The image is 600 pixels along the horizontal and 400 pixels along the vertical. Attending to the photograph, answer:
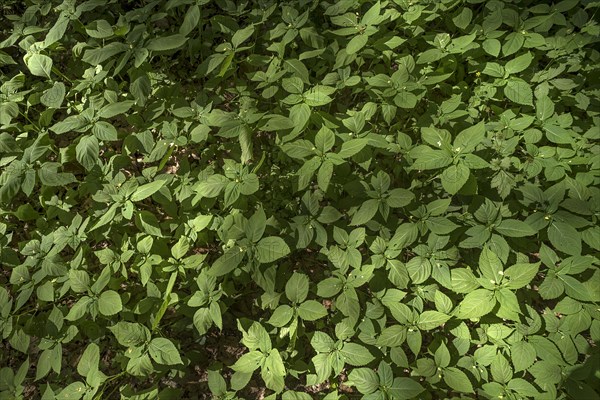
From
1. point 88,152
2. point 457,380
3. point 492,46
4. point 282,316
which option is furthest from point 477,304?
point 88,152

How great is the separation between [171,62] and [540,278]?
2.81 m

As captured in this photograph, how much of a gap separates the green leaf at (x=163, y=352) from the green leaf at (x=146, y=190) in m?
0.70

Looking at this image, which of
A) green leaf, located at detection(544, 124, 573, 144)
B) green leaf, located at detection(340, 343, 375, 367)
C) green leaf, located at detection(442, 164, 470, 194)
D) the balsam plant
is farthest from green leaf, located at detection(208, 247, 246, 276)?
green leaf, located at detection(544, 124, 573, 144)

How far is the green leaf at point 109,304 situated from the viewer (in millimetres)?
1979

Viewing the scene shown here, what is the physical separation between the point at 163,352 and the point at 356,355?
0.89 m

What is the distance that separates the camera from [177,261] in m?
2.21

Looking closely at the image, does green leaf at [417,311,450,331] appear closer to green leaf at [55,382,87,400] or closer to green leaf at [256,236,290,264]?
green leaf at [256,236,290,264]

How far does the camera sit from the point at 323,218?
2100 mm

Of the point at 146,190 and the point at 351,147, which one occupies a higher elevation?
the point at 351,147

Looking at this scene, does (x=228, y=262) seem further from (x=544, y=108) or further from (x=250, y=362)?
(x=544, y=108)

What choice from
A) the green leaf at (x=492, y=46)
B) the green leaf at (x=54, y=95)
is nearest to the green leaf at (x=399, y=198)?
the green leaf at (x=492, y=46)

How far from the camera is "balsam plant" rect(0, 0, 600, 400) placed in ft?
6.32

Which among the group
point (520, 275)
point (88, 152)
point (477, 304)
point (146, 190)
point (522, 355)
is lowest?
point (522, 355)

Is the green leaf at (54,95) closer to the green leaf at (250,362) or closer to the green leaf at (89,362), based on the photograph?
the green leaf at (89,362)
